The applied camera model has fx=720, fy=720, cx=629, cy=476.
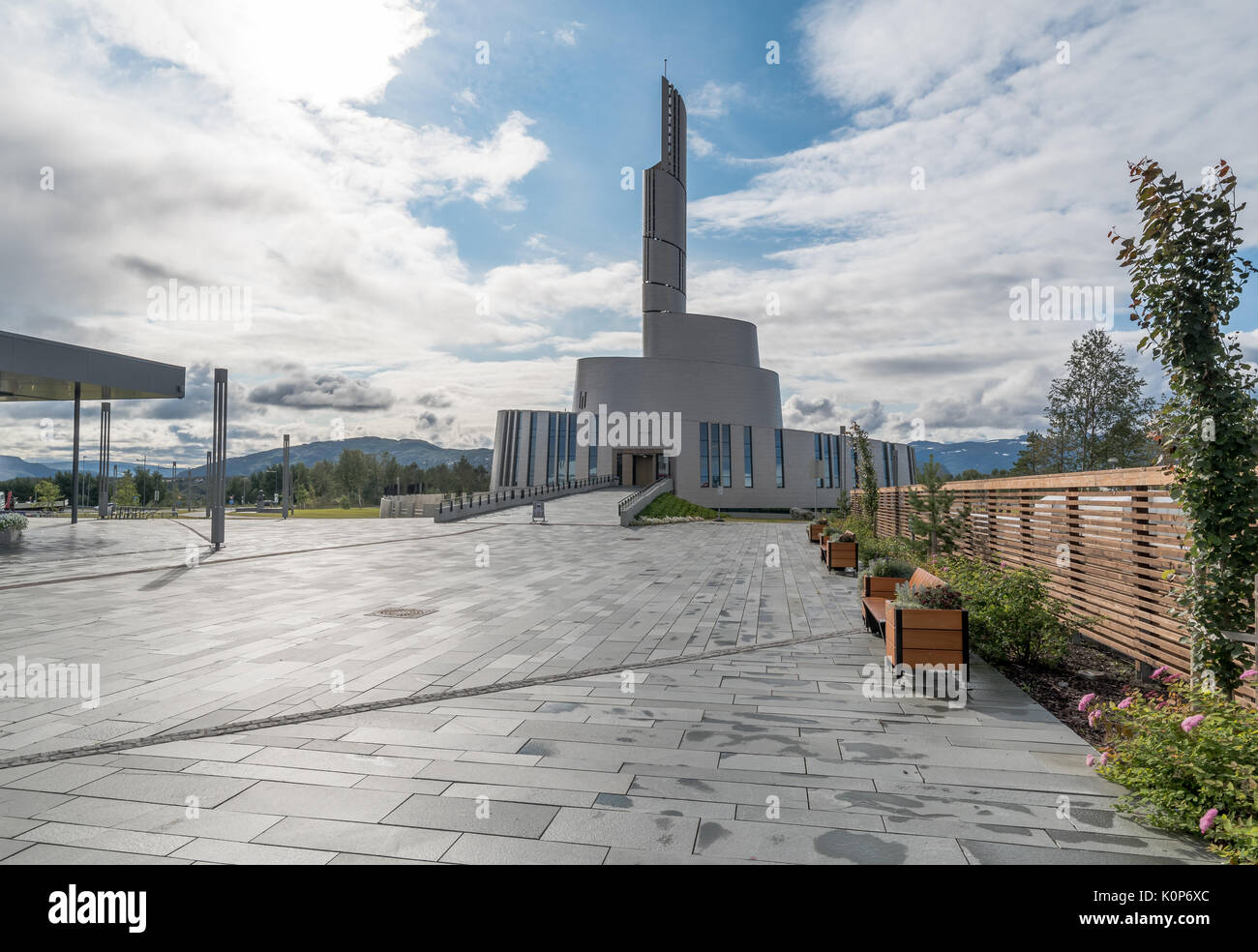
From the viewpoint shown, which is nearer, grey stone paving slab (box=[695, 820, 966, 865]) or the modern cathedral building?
grey stone paving slab (box=[695, 820, 966, 865])

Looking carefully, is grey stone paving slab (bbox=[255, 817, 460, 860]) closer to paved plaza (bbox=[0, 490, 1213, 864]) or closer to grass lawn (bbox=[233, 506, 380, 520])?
paved plaza (bbox=[0, 490, 1213, 864])

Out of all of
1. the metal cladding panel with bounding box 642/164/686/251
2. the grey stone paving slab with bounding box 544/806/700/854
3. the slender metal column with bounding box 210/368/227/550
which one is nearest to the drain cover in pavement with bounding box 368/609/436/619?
the grey stone paving slab with bounding box 544/806/700/854

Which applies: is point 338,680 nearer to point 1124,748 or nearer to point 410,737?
point 410,737

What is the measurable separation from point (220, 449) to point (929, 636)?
19753 millimetres

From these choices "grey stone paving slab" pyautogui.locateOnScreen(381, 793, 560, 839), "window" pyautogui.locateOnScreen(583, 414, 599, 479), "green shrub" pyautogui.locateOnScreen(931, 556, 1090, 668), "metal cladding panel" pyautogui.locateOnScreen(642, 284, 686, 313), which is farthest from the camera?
"metal cladding panel" pyautogui.locateOnScreen(642, 284, 686, 313)

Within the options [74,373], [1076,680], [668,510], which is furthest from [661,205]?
[1076,680]

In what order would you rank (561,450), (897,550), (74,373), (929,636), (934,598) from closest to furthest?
1. (929,636)
2. (934,598)
3. (897,550)
4. (74,373)
5. (561,450)

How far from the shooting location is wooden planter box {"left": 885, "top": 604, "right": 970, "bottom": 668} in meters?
6.54

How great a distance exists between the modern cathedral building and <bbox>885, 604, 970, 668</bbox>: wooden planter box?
52432 mm

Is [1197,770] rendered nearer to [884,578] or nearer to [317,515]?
[884,578]

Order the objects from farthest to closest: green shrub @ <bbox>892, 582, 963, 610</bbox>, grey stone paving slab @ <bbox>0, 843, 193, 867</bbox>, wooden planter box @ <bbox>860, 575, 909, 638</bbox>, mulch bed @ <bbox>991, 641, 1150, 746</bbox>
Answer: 1. wooden planter box @ <bbox>860, 575, 909, 638</bbox>
2. green shrub @ <bbox>892, 582, 963, 610</bbox>
3. mulch bed @ <bbox>991, 641, 1150, 746</bbox>
4. grey stone paving slab @ <bbox>0, 843, 193, 867</bbox>

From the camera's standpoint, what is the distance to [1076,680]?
270 inches

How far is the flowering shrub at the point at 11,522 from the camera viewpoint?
20500 millimetres
